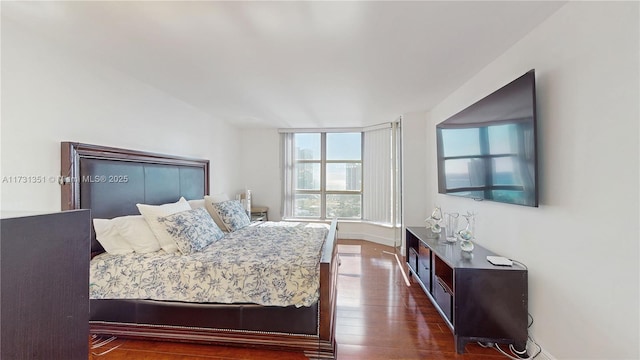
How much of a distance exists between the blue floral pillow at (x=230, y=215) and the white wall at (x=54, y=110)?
98 cm

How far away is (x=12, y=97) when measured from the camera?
5.57 ft

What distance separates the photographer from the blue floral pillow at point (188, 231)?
221 centimetres

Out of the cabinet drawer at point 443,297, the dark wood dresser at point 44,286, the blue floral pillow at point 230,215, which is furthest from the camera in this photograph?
the blue floral pillow at point 230,215

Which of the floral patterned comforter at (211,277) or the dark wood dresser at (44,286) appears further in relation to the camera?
the floral patterned comforter at (211,277)

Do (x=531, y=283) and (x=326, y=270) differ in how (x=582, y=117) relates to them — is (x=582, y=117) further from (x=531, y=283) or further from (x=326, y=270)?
(x=326, y=270)

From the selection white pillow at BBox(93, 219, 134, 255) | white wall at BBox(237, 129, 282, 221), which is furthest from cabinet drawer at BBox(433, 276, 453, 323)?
white wall at BBox(237, 129, 282, 221)

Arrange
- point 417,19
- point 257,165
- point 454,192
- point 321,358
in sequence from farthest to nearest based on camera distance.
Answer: point 257,165, point 454,192, point 321,358, point 417,19

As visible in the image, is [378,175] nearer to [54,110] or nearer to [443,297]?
[443,297]

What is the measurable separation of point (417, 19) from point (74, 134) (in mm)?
2742

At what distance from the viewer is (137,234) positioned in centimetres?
218

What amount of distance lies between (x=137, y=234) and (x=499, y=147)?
3027 mm

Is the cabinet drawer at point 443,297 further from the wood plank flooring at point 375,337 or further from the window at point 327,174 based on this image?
the window at point 327,174

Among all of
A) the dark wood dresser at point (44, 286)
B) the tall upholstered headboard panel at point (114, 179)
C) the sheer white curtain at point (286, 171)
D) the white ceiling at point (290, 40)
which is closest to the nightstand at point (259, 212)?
the sheer white curtain at point (286, 171)

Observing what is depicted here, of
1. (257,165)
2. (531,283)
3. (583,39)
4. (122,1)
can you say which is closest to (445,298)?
(531,283)
